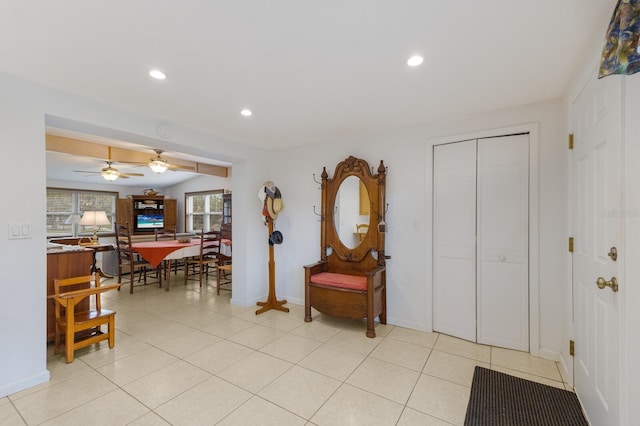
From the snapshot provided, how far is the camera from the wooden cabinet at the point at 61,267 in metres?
2.72

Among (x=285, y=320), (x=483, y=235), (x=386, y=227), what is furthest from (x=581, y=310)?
(x=285, y=320)

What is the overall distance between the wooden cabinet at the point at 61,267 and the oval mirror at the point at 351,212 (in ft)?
9.11

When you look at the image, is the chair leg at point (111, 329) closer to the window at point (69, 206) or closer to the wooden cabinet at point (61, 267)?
the wooden cabinet at point (61, 267)

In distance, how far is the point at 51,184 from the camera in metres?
6.80

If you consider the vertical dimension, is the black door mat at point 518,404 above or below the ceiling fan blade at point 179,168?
below

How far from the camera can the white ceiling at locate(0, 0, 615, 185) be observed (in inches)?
55.4

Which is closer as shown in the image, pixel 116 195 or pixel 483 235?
pixel 483 235

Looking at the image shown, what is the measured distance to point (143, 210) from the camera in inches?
311

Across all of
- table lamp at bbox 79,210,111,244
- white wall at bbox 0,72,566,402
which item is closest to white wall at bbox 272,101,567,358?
white wall at bbox 0,72,566,402

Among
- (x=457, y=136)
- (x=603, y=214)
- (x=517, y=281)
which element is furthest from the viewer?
(x=457, y=136)

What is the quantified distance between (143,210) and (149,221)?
1.12ft

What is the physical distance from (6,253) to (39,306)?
0.47m

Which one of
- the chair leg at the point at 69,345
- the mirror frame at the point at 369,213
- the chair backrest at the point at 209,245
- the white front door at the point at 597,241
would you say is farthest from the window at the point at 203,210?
the white front door at the point at 597,241

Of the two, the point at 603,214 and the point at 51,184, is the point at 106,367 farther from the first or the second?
the point at 51,184
